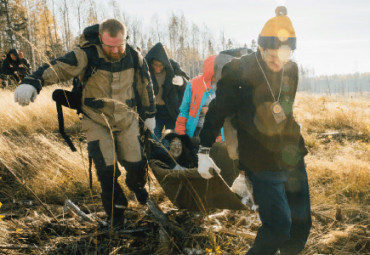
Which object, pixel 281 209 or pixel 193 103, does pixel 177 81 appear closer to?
pixel 193 103

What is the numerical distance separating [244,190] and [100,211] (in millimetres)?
1792

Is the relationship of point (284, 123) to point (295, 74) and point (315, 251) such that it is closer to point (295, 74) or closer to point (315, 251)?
point (295, 74)

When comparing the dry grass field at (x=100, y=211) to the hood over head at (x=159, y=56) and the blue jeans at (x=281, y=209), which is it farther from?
the hood over head at (x=159, y=56)

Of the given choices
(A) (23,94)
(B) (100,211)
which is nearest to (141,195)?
(B) (100,211)

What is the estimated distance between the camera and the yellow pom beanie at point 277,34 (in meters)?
1.96

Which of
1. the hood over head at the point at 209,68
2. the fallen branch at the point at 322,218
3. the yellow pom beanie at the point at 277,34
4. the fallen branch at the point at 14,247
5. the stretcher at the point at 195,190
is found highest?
the yellow pom beanie at the point at 277,34

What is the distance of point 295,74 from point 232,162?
1610mm

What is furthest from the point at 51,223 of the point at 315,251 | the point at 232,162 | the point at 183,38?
the point at 183,38

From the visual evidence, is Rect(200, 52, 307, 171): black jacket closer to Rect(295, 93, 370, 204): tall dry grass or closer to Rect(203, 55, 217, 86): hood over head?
Rect(203, 55, 217, 86): hood over head

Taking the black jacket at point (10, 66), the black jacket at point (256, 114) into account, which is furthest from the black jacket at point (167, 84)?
the black jacket at point (10, 66)

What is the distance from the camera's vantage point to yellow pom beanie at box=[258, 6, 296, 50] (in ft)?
6.42

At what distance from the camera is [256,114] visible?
1968 millimetres

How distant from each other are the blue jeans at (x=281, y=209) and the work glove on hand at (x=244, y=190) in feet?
0.83

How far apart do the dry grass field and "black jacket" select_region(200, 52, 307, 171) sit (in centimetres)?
74
